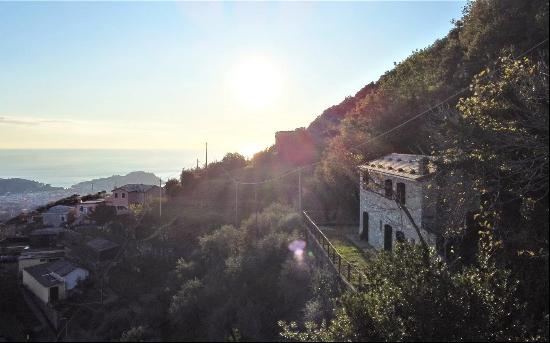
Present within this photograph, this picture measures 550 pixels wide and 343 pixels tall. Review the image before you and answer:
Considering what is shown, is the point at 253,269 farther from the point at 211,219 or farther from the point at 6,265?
the point at 6,265

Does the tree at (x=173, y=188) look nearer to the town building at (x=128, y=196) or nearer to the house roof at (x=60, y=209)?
the town building at (x=128, y=196)

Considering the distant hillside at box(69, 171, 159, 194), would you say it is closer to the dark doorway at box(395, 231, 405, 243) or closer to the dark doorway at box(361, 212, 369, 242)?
the dark doorway at box(361, 212, 369, 242)

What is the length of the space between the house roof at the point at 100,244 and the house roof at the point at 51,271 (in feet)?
7.96

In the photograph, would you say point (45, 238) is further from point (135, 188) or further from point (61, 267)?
point (135, 188)

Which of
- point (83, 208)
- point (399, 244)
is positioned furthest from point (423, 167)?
point (83, 208)

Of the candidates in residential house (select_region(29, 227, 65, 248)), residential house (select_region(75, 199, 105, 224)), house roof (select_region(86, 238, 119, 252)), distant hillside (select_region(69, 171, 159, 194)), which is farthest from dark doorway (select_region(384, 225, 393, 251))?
distant hillside (select_region(69, 171, 159, 194))

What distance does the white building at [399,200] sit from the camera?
52.9ft

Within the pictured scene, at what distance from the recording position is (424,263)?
991 centimetres

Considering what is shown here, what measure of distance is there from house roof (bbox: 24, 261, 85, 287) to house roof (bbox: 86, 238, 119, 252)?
2.43 metres

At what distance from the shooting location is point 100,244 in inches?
1535

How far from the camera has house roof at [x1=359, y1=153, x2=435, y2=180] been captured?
55.3ft

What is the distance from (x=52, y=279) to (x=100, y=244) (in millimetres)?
8194

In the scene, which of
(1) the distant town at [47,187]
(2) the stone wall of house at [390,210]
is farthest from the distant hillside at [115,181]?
(2) the stone wall of house at [390,210]

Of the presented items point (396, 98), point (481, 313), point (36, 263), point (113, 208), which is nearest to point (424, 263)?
point (481, 313)
